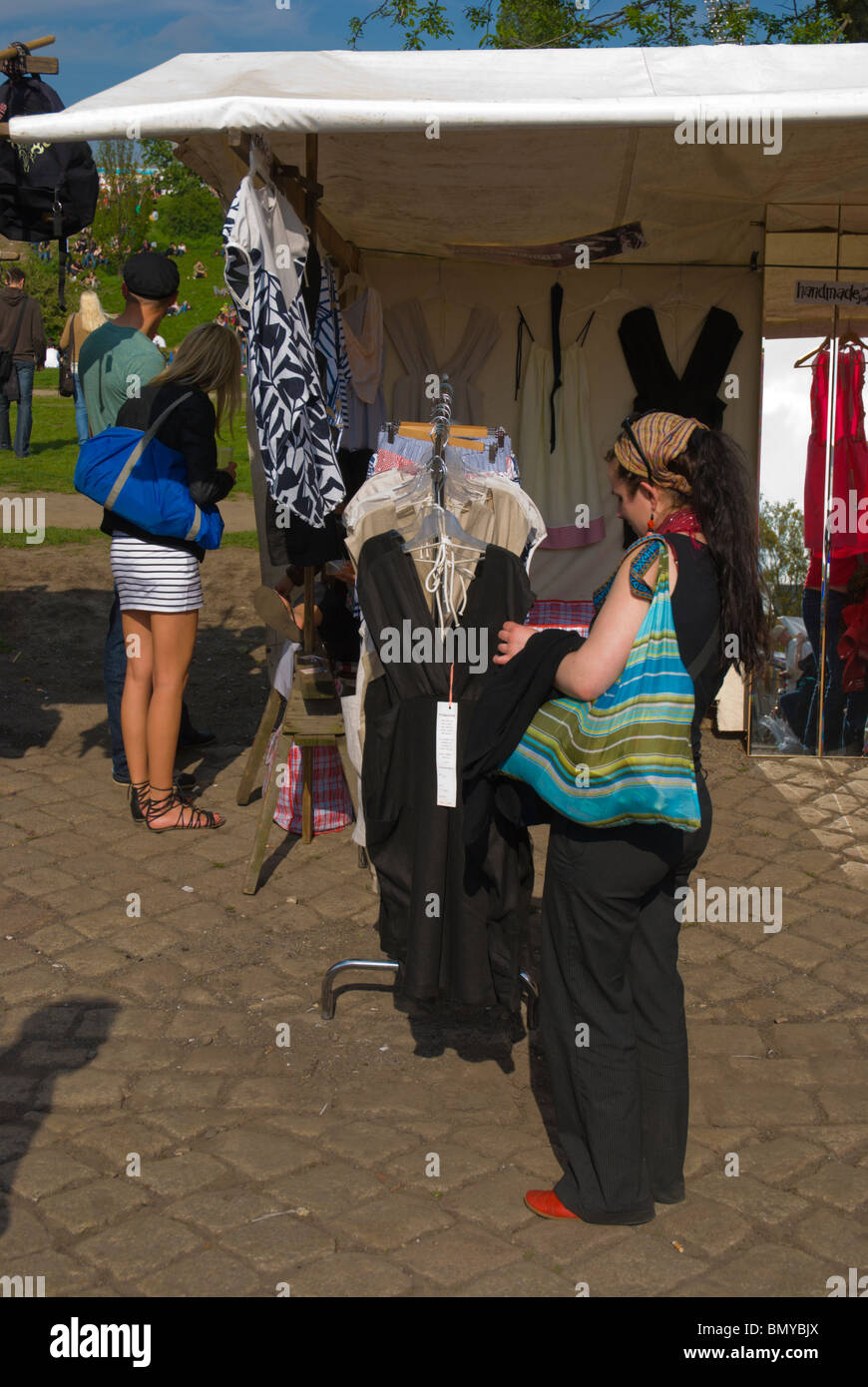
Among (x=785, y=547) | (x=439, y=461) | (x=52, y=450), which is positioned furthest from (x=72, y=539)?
(x=439, y=461)

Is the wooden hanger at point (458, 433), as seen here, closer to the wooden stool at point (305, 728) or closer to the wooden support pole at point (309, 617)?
the wooden support pole at point (309, 617)

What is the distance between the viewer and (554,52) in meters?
4.58

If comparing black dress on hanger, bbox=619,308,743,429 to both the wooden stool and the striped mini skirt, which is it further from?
the wooden stool

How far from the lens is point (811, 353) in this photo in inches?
257

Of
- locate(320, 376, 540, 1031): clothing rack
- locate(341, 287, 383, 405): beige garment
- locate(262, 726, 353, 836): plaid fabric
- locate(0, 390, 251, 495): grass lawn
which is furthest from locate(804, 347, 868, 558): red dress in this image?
locate(0, 390, 251, 495): grass lawn

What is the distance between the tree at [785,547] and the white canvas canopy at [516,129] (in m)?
1.52

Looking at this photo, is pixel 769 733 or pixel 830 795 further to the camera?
pixel 769 733

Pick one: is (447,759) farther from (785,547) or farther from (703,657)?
(785,547)

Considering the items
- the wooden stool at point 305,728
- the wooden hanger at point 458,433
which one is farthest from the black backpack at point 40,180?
the wooden stool at point 305,728

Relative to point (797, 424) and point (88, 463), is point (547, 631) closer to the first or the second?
point (88, 463)

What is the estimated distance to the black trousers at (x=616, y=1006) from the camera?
282 centimetres

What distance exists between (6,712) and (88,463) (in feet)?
8.16

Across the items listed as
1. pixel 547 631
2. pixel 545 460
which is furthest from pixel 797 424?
pixel 547 631

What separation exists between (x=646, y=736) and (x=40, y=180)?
13.5 ft
